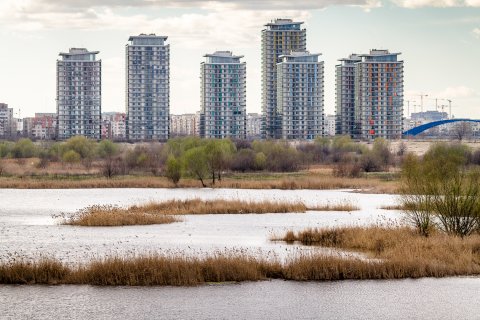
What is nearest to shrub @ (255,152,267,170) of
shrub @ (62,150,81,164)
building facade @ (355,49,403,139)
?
shrub @ (62,150,81,164)

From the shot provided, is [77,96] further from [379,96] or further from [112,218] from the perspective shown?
[112,218]

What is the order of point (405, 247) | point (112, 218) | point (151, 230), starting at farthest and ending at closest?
point (112, 218), point (151, 230), point (405, 247)

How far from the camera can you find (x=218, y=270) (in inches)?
1168

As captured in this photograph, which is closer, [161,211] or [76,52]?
[161,211]

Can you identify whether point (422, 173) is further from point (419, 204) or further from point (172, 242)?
point (172, 242)

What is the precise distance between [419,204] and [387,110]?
151 meters

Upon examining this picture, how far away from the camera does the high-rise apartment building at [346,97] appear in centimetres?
19188

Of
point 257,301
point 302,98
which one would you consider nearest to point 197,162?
point 257,301

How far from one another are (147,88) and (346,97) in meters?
42.5

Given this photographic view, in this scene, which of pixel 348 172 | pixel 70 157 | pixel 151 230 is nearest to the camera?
pixel 151 230

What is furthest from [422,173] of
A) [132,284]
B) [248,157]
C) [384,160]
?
[384,160]

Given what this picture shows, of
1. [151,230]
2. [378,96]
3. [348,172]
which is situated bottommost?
[151,230]

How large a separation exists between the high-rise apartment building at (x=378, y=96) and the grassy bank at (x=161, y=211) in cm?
13114

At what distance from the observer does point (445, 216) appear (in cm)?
3809
